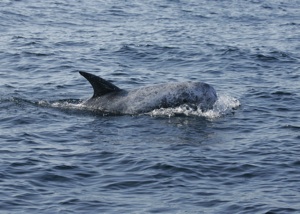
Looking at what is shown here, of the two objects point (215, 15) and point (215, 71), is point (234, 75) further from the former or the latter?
point (215, 15)

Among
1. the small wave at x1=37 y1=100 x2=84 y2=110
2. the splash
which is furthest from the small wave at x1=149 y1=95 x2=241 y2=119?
the small wave at x1=37 y1=100 x2=84 y2=110

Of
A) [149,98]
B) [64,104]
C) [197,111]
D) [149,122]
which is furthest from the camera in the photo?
[64,104]

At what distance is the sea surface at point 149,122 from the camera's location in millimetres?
15844

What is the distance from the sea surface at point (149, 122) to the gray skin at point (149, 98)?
333 millimetres

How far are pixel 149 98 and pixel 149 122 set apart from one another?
5.16 ft

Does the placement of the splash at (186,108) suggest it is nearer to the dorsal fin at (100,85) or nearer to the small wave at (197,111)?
the small wave at (197,111)

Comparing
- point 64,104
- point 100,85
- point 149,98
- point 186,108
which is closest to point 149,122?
point 149,98

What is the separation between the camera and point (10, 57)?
1248 inches

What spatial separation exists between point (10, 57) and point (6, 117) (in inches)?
386

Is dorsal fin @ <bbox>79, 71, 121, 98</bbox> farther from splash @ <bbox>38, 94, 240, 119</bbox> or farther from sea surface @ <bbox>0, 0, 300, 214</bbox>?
sea surface @ <bbox>0, 0, 300, 214</bbox>

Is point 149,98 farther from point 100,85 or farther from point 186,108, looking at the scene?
point 100,85

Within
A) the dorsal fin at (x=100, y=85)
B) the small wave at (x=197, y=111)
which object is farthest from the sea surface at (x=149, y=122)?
the dorsal fin at (x=100, y=85)

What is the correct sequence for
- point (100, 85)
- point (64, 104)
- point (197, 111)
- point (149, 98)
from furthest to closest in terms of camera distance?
point (64, 104), point (149, 98), point (197, 111), point (100, 85)

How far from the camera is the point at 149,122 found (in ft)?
72.3
